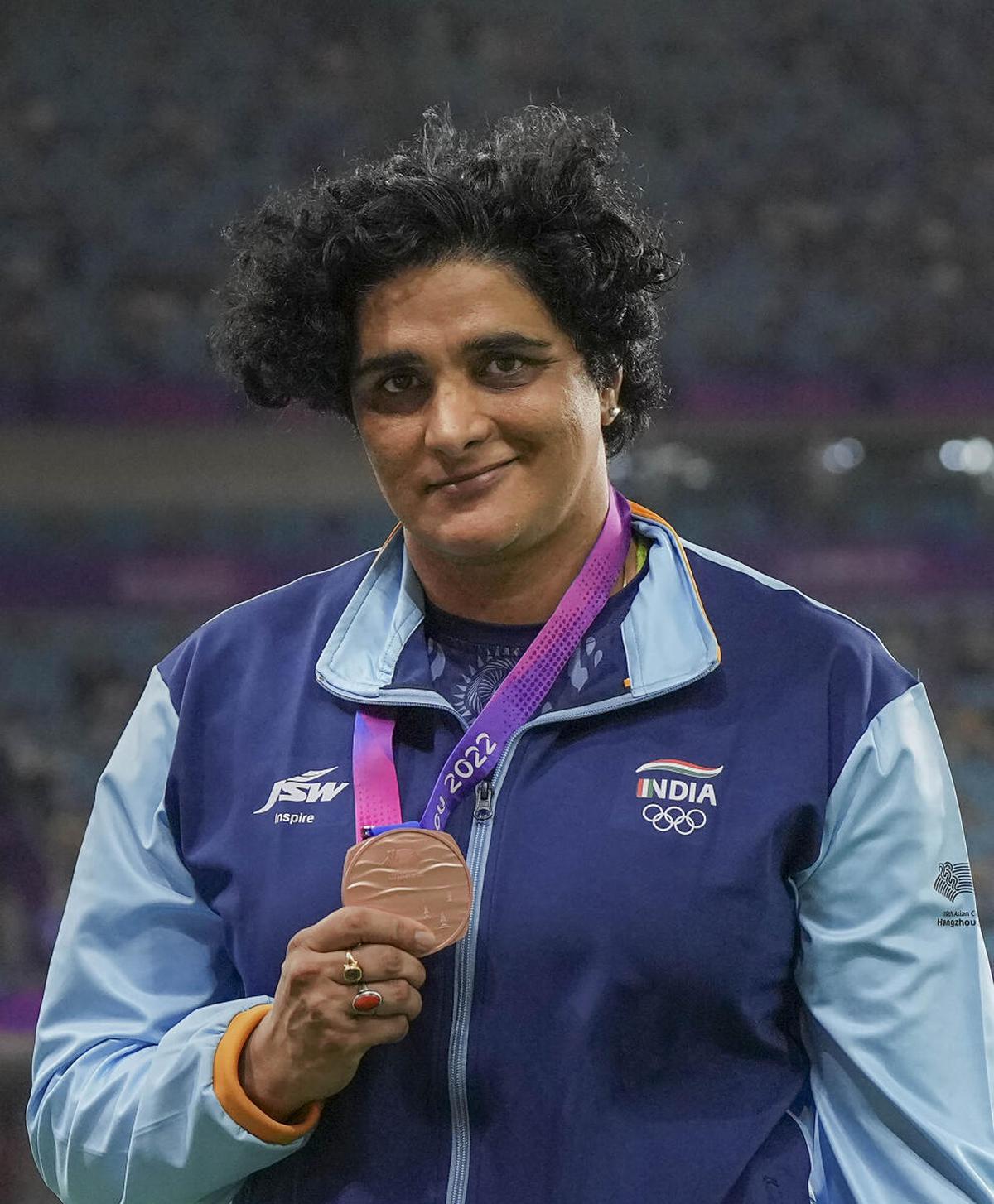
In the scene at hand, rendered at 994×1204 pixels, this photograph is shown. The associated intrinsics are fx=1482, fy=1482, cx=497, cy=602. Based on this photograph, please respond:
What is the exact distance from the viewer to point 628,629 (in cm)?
116

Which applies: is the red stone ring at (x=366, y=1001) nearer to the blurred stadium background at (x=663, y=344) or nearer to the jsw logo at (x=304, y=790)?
the jsw logo at (x=304, y=790)

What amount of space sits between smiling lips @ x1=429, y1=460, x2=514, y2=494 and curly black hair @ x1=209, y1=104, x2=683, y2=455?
13cm

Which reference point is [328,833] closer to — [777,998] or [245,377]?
[777,998]

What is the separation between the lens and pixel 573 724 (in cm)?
111

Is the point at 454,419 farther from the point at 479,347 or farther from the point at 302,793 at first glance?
the point at 302,793

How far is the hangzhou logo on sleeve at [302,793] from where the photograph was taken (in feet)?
3.64

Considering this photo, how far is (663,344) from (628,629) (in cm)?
402

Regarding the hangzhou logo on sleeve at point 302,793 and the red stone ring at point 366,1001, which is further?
the hangzhou logo on sleeve at point 302,793

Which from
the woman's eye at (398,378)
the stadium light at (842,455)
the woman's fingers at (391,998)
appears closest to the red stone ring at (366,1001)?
the woman's fingers at (391,998)

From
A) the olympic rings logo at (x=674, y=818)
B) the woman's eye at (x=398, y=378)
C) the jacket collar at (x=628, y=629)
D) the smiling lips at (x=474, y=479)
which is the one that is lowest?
the olympic rings logo at (x=674, y=818)

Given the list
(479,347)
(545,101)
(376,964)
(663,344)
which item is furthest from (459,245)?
(545,101)

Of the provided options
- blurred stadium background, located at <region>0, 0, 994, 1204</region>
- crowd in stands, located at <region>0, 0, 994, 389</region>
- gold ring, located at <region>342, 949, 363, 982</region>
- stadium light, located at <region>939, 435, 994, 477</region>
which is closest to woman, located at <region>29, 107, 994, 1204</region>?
gold ring, located at <region>342, 949, 363, 982</region>

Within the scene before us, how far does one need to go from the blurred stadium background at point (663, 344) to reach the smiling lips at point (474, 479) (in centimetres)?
353

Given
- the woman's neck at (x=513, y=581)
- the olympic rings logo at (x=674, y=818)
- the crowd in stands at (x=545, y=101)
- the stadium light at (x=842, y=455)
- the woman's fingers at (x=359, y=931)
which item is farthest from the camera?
the crowd in stands at (x=545, y=101)
